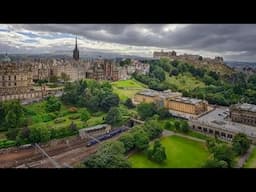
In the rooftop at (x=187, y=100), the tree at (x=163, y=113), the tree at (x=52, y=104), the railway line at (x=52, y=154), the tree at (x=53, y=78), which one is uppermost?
the tree at (x=53, y=78)

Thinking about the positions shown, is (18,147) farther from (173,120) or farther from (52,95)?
(173,120)

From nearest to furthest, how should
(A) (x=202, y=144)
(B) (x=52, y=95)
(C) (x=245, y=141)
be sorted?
(C) (x=245, y=141) < (A) (x=202, y=144) < (B) (x=52, y=95)

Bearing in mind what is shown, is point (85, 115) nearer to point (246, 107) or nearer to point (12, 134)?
point (12, 134)

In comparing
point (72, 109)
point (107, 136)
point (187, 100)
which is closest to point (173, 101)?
point (187, 100)

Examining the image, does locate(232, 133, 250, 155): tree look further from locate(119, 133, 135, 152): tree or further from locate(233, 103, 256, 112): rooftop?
locate(119, 133, 135, 152): tree

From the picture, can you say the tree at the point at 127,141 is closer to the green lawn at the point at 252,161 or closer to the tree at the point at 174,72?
the tree at the point at 174,72

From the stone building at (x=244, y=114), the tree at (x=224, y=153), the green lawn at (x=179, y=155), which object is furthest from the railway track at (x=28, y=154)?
the stone building at (x=244, y=114)
